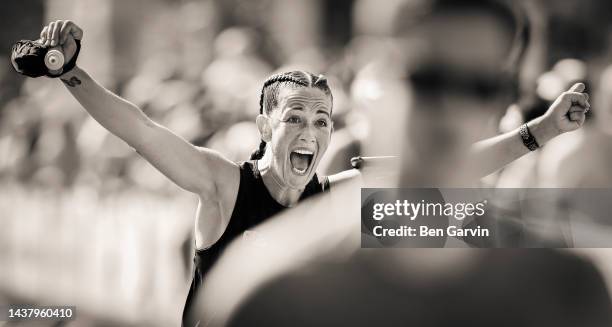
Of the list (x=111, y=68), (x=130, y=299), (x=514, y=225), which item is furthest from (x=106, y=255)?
(x=514, y=225)

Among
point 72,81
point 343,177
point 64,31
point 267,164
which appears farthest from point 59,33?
point 343,177

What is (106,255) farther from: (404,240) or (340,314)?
(340,314)

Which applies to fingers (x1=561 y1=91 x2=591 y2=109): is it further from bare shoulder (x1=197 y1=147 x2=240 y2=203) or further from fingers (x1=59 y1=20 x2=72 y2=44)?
fingers (x1=59 y1=20 x2=72 y2=44)

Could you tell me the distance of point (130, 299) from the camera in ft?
8.28

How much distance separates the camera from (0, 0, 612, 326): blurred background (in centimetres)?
223

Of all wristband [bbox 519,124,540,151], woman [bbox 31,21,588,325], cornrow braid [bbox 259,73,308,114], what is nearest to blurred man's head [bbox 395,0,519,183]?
woman [bbox 31,21,588,325]

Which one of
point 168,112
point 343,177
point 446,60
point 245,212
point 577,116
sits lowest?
point 446,60

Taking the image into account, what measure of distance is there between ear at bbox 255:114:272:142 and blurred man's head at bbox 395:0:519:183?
1.34 m

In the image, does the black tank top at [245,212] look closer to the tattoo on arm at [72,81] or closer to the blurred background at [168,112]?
the blurred background at [168,112]

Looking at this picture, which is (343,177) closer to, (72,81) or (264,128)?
(264,128)

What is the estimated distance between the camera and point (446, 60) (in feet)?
2.74

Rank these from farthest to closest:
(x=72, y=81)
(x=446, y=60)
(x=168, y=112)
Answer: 1. (x=168, y=112)
2. (x=72, y=81)
3. (x=446, y=60)

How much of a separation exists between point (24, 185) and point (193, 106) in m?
0.82

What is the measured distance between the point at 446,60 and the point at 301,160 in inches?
55.1
